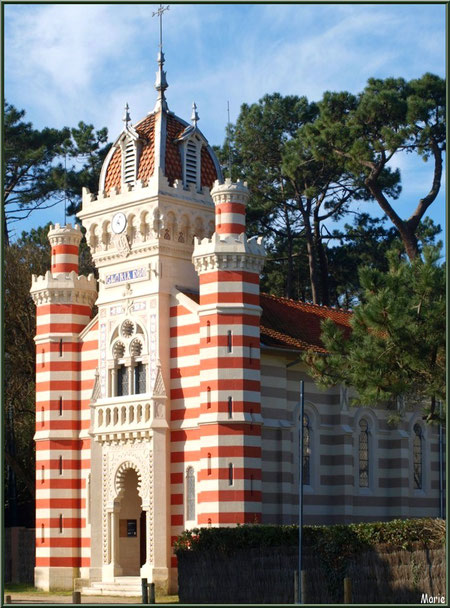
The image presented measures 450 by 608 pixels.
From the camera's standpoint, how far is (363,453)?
142 ft

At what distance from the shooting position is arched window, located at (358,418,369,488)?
43125 millimetres

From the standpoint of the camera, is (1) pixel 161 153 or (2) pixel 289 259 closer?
(1) pixel 161 153

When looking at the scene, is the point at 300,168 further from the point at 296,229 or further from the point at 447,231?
the point at 447,231

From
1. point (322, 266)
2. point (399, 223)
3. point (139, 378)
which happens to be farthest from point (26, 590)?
point (322, 266)

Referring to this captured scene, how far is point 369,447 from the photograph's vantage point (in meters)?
43.6

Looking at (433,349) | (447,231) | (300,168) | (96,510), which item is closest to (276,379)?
(96,510)

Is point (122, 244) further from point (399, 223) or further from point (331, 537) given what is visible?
point (399, 223)

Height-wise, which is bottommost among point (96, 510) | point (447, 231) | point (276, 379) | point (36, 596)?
point (36, 596)

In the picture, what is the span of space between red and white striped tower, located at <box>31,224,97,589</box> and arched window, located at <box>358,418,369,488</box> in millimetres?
9448

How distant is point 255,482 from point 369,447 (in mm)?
7559

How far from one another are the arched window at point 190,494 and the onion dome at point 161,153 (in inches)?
376

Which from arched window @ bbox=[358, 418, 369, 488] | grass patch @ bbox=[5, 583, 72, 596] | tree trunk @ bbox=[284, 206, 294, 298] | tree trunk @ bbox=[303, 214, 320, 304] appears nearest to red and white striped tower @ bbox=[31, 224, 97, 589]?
grass patch @ bbox=[5, 583, 72, 596]

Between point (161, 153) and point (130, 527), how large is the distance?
492 inches

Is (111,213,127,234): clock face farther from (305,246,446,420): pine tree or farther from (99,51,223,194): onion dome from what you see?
(305,246,446,420): pine tree
